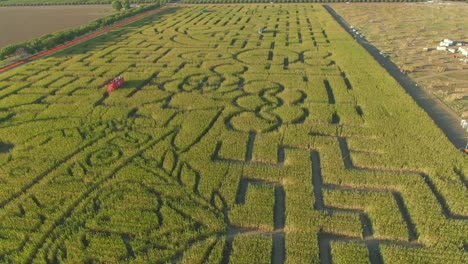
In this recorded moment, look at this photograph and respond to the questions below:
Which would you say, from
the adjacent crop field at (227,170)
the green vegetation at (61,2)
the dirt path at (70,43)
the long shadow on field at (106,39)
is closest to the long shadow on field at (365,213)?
the adjacent crop field at (227,170)

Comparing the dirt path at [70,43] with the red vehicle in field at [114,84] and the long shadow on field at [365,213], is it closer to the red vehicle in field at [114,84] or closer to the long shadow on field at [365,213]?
the red vehicle in field at [114,84]

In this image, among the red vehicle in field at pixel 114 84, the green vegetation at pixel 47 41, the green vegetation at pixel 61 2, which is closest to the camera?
the red vehicle in field at pixel 114 84

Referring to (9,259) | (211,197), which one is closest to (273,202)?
(211,197)

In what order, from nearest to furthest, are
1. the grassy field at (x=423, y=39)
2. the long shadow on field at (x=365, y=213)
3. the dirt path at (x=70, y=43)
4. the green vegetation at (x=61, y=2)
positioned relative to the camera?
the long shadow on field at (x=365, y=213) → the grassy field at (x=423, y=39) → the dirt path at (x=70, y=43) → the green vegetation at (x=61, y=2)

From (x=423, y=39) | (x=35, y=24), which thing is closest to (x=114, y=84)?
(x=423, y=39)

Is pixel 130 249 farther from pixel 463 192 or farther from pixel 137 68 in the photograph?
pixel 137 68

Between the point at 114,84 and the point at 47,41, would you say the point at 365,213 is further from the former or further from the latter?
the point at 47,41

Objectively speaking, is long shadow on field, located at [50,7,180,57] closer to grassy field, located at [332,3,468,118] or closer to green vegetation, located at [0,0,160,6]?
grassy field, located at [332,3,468,118]
